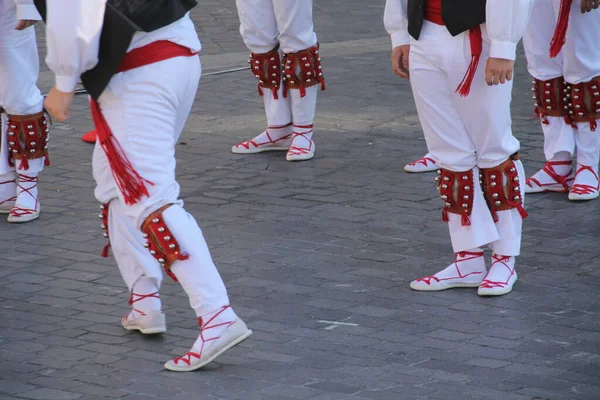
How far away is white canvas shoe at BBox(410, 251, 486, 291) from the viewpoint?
5.07 meters

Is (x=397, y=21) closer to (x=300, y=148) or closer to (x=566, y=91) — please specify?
(x=566, y=91)

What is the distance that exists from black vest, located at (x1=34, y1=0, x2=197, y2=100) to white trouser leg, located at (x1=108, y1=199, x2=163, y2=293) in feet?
1.73

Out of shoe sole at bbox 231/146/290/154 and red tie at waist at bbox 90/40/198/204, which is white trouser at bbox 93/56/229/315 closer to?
red tie at waist at bbox 90/40/198/204

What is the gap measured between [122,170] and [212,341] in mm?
715

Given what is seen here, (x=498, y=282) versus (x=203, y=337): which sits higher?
(x=203, y=337)

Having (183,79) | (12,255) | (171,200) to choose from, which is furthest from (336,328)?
(12,255)

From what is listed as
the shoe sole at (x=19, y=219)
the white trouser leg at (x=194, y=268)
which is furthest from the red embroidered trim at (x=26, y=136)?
the white trouser leg at (x=194, y=268)

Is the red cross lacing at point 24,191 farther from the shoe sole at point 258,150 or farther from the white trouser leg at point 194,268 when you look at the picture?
the white trouser leg at point 194,268

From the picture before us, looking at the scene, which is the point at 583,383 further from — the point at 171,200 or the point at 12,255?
the point at 12,255

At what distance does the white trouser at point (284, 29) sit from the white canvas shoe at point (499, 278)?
2436 millimetres

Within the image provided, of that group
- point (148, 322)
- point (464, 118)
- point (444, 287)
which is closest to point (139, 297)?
point (148, 322)

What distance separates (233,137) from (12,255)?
2.46 metres

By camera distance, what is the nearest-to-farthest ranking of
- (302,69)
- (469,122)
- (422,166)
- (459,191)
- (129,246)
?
(129,246)
(469,122)
(459,191)
(422,166)
(302,69)

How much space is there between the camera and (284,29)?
6961 millimetres
